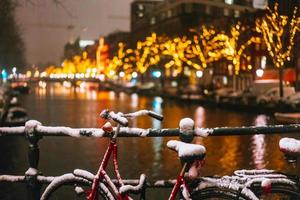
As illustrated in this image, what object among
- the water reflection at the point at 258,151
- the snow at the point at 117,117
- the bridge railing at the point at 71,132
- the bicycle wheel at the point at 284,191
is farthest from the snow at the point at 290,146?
the water reflection at the point at 258,151

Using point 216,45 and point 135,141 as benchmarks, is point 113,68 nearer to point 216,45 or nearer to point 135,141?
point 216,45

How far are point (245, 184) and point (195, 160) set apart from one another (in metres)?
0.43

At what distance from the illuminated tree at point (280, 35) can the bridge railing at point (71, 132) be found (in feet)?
102

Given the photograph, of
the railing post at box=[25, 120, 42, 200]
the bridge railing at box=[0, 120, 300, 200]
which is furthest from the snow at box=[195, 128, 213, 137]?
the railing post at box=[25, 120, 42, 200]

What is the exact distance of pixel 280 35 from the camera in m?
39.2

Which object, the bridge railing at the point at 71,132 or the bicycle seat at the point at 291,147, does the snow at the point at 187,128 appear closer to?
the bridge railing at the point at 71,132

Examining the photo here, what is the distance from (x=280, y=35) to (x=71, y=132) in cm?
3530

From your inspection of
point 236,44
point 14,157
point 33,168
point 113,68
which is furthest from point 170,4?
point 33,168

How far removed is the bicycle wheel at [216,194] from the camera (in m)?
4.51

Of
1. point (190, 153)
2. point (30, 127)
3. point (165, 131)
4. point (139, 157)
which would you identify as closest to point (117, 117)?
point (165, 131)

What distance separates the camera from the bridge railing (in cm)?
Answer: 522

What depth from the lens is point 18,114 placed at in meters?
25.1

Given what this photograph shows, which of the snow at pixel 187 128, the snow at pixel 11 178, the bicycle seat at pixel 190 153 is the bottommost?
the snow at pixel 11 178

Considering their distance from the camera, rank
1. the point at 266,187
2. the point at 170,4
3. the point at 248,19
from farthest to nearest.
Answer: the point at 170,4
the point at 248,19
the point at 266,187
